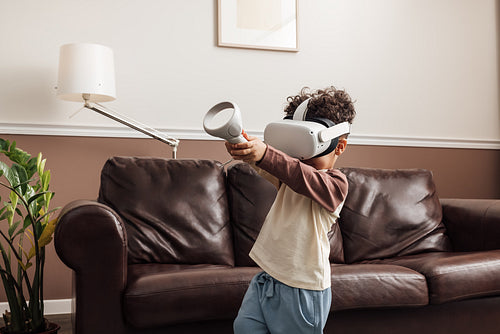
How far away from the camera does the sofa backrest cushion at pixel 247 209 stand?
91.4 inches

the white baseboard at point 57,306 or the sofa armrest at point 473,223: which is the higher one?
the sofa armrest at point 473,223

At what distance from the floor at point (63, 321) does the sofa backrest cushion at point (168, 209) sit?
2.21 ft

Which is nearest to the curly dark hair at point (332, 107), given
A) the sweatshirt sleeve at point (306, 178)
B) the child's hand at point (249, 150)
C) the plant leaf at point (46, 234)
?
the sweatshirt sleeve at point (306, 178)

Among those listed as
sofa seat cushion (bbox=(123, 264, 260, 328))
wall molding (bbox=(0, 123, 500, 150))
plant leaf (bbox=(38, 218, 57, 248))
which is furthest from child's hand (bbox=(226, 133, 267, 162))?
wall molding (bbox=(0, 123, 500, 150))

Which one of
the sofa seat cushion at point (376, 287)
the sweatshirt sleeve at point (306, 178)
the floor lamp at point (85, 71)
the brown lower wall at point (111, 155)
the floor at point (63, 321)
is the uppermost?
the floor lamp at point (85, 71)

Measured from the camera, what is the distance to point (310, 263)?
53.0 inches

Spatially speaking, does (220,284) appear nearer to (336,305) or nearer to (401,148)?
(336,305)

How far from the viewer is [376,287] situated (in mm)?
1895

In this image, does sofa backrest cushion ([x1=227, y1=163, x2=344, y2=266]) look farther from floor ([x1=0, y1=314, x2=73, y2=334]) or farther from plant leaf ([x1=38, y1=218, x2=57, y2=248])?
floor ([x1=0, y1=314, x2=73, y2=334])

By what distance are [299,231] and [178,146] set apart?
1.84 metres

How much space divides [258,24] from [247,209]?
139cm

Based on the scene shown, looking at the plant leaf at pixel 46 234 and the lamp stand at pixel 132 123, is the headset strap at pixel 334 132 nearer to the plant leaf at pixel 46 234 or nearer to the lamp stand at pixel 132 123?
the plant leaf at pixel 46 234

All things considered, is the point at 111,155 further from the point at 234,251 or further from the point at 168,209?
the point at 234,251

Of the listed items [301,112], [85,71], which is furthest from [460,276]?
[85,71]
